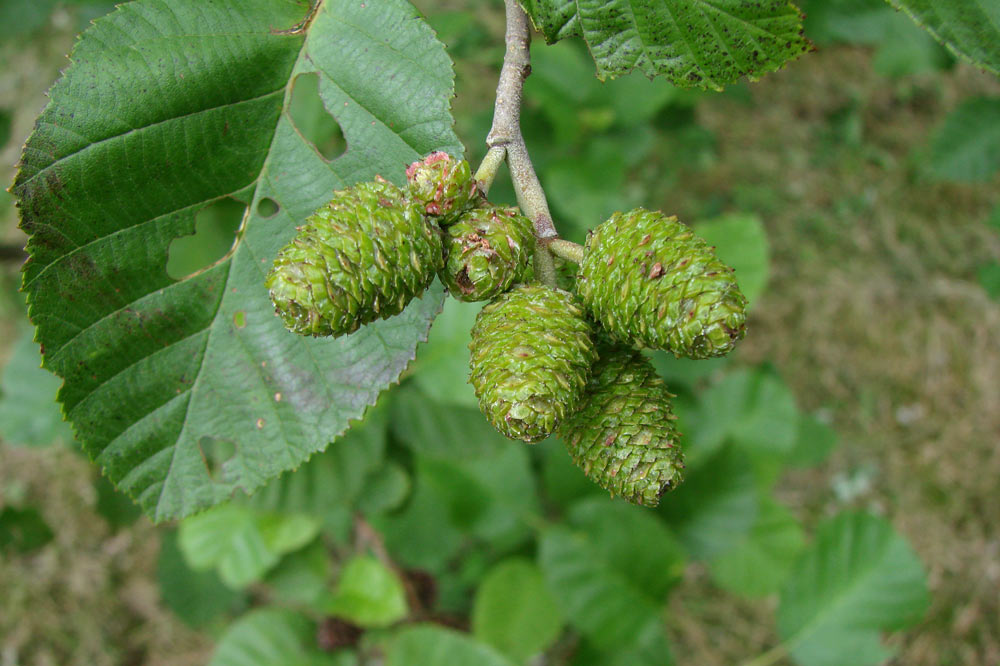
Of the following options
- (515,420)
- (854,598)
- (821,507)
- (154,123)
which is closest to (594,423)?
(515,420)

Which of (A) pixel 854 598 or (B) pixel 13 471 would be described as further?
(B) pixel 13 471

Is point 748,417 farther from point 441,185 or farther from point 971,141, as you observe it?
point 441,185

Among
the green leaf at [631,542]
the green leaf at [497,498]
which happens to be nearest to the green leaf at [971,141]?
the green leaf at [631,542]

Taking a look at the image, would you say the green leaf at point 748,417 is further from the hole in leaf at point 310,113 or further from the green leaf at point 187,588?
the green leaf at point 187,588

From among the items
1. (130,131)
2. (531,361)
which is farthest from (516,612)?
(130,131)

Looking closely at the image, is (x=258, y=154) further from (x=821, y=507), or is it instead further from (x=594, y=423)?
(x=821, y=507)

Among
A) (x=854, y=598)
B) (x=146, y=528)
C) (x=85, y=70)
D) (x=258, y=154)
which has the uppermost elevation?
(x=85, y=70)
